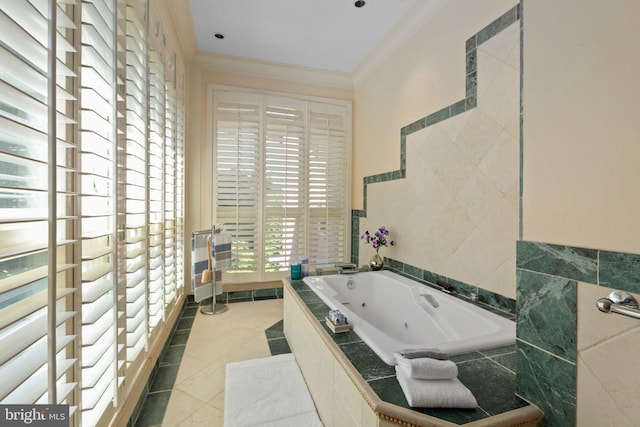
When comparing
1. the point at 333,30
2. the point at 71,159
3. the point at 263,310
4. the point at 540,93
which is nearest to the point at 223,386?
the point at 263,310

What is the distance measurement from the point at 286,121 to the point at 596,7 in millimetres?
3016

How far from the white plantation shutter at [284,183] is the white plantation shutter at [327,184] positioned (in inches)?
4.9

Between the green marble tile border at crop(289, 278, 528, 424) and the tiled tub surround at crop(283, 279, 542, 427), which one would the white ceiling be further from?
the green marble tile border at crop(289, 278, 528, 424)

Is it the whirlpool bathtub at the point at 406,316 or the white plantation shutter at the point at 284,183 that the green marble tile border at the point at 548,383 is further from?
the white plantation shutter at the point at 284,183

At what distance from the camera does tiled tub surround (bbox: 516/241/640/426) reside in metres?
0.73

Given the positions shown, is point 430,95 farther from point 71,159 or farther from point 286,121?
point 71,159

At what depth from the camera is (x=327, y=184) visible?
145 inches

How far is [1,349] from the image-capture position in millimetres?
616

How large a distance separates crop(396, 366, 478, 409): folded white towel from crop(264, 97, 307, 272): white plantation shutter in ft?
8.62

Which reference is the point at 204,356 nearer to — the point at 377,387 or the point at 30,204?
the point at 377,387

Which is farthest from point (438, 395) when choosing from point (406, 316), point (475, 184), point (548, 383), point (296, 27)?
point (296, 27)

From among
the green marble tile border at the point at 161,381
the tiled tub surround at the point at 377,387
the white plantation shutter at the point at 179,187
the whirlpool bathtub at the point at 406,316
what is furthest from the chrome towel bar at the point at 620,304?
the white plantation shutter at the point at 179,187

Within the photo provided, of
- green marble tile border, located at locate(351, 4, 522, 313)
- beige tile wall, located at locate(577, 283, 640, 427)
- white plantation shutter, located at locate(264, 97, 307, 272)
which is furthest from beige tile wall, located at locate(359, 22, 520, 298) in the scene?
white plantation shutter, located at locate(264, 97, 307, 272)

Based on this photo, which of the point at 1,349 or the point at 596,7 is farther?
the point at 596,7
